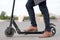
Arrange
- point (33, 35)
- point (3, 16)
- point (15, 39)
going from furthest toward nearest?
point (3, 16) → point (33, 35) → point (15, 39)

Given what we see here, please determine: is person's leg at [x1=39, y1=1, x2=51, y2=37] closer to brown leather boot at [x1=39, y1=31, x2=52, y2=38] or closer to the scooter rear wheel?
brown leather boot at [x1=39, y1=31, x2=52, y2=38]

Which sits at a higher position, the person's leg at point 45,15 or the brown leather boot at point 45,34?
the person's leg at point 45,15

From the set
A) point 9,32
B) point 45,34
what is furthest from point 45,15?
point 9,32

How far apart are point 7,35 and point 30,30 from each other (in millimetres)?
512

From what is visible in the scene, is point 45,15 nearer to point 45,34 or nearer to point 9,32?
point 45,34

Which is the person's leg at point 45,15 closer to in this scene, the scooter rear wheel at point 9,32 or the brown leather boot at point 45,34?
the brown leather boot at point 45,34

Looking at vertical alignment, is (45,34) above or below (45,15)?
below

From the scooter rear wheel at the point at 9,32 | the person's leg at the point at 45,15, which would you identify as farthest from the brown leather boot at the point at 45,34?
the scooter rear wheel at the point at 9,32

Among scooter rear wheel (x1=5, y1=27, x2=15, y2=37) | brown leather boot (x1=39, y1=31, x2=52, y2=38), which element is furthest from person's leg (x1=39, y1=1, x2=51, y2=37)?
scooter rear wheel (x1=5, y1=27, x2=15, y2=37)

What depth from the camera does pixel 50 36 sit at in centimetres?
635

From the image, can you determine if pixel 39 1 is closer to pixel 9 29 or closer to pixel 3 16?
pixel 9 29

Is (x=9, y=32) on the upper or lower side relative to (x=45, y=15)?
lower

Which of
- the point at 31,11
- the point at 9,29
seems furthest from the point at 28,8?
the point at 9,29

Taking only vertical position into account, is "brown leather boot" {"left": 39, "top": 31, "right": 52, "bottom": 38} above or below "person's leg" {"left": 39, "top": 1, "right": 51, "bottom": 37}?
below
